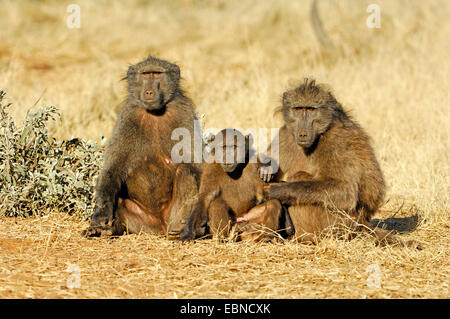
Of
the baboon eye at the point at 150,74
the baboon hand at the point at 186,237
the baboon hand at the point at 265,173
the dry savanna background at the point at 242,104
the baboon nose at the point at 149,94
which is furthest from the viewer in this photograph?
the baboon eye at the point at 150,74

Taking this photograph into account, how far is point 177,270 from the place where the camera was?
3.96 metres

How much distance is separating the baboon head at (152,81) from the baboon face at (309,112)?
95cm

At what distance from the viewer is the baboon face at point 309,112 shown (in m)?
4.62

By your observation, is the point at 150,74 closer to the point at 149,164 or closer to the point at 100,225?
the point at 149,164

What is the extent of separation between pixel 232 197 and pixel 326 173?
69cm

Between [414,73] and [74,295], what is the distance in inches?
284

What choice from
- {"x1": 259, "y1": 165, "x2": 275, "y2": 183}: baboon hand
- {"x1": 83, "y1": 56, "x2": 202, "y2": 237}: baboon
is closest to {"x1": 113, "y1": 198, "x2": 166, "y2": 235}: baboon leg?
{"x1": 83, "y1": 56, "x2": 202, "y2": 237}: baboon

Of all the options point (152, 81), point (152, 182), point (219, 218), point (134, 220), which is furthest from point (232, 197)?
point (152, 81)

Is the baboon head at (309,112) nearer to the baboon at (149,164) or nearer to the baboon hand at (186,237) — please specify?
the baboon at (149,164)

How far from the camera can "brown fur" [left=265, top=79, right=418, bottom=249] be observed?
182 inches

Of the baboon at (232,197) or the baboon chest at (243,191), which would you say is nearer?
the baboon at (232,197)

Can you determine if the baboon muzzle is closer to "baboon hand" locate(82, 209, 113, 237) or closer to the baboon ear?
the baboon ear

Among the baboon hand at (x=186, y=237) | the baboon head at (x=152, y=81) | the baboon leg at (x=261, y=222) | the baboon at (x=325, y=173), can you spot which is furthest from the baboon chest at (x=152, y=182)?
the baboon at (x=325, y=173)
